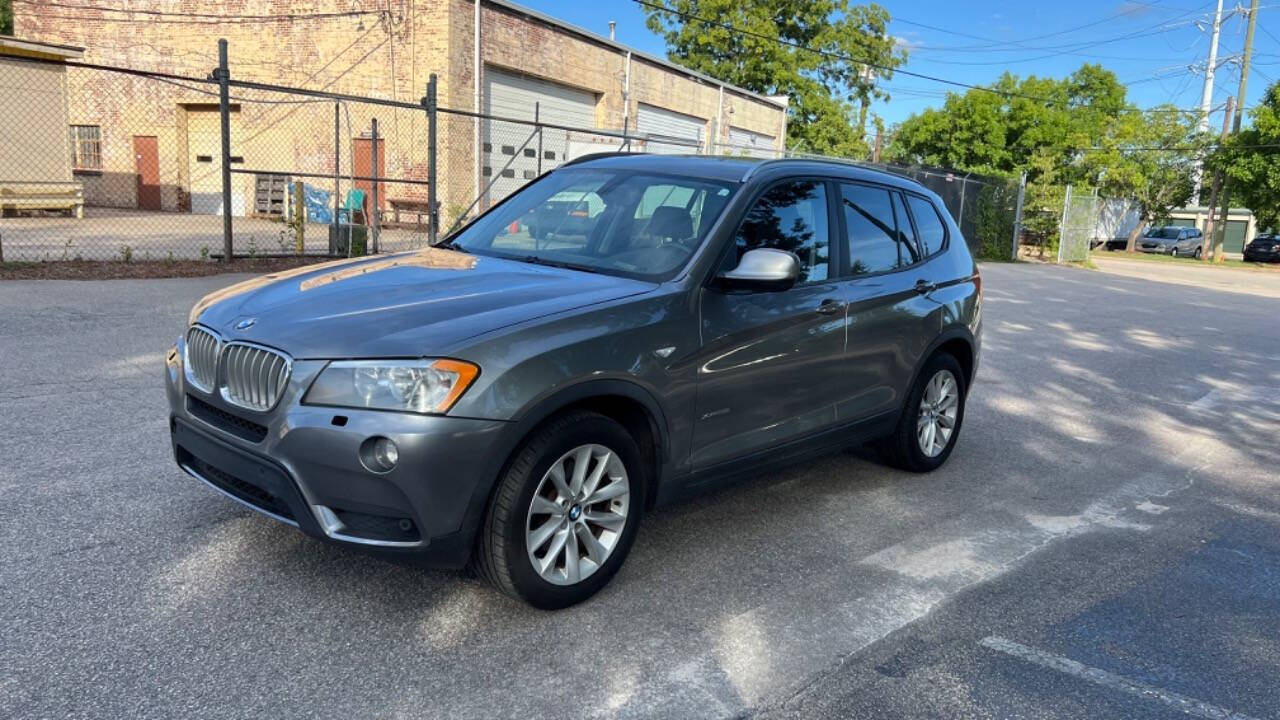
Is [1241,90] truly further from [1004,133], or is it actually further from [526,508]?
[526,508]

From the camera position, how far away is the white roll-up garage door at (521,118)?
941 inches

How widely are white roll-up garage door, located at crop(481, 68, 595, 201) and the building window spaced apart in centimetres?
1324

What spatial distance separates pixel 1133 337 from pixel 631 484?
35.5 ft

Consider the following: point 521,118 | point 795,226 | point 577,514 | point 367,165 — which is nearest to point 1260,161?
point 521,118

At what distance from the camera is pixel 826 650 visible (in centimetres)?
334

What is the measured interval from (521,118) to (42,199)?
11.8m

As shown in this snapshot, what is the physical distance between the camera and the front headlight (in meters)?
3.04

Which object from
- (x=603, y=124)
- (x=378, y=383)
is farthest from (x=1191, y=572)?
(x=603, y=124)

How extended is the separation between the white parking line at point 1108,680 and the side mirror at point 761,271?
1638 mm

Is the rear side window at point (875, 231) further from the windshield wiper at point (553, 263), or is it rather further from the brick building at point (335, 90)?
the brick building at point (335, 90)

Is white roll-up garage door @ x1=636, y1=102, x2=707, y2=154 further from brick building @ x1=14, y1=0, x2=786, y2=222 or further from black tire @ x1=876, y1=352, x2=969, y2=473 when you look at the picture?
black tire @ x1=876, y1=352, x2=969, y2=473

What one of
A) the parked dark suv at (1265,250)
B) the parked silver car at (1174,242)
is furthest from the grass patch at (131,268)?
the parked silver car at (1174,242)

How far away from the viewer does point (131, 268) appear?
12.1 metres

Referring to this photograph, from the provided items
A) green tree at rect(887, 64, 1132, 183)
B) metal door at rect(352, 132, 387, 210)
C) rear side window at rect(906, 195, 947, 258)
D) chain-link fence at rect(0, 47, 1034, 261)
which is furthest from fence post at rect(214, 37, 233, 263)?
green tree at rect(887, 64, 1132, 183)
